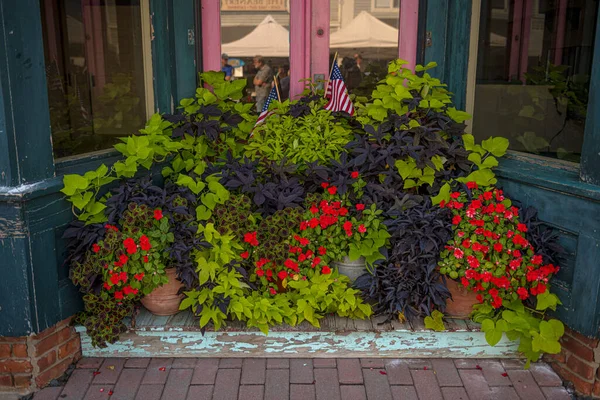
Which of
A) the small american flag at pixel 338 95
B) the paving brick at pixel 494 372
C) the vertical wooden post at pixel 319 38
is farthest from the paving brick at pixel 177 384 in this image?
the vertical wooden post at pixel 319 38

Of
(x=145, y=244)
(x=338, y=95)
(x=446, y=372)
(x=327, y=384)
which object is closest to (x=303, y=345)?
(x=327, y=384)

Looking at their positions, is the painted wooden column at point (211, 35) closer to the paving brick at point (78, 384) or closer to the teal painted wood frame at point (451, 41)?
the teal painted wood frame at point (451, 41)

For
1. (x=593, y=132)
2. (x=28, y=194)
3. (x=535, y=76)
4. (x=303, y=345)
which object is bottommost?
(x=303, y=345)

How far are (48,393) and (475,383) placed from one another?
231 centimetres

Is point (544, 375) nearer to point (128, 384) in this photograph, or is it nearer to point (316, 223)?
point (316, 223)

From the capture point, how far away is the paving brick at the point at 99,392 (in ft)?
9.04

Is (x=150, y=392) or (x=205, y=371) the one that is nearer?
(x=150, y=392)

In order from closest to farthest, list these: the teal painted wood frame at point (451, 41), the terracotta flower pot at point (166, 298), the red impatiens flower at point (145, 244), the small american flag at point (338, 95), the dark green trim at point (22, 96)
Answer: the dark green trim at point (22, 96), the red impatiens flower at point (145, 244), the terracotta flower pot at point (166, 298), the teal painted wood frame at point (451, 41), the small american flag at point (338, 95)

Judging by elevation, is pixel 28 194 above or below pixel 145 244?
above

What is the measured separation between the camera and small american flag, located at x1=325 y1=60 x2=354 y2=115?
3775 millimetres

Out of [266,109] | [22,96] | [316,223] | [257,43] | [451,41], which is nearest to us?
[22,96]

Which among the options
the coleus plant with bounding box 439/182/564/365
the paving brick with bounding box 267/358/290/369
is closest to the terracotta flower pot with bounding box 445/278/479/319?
the coleus plant with bounding box 439/182/564/365

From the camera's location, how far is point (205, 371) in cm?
297

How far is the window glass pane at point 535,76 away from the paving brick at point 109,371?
282cm
